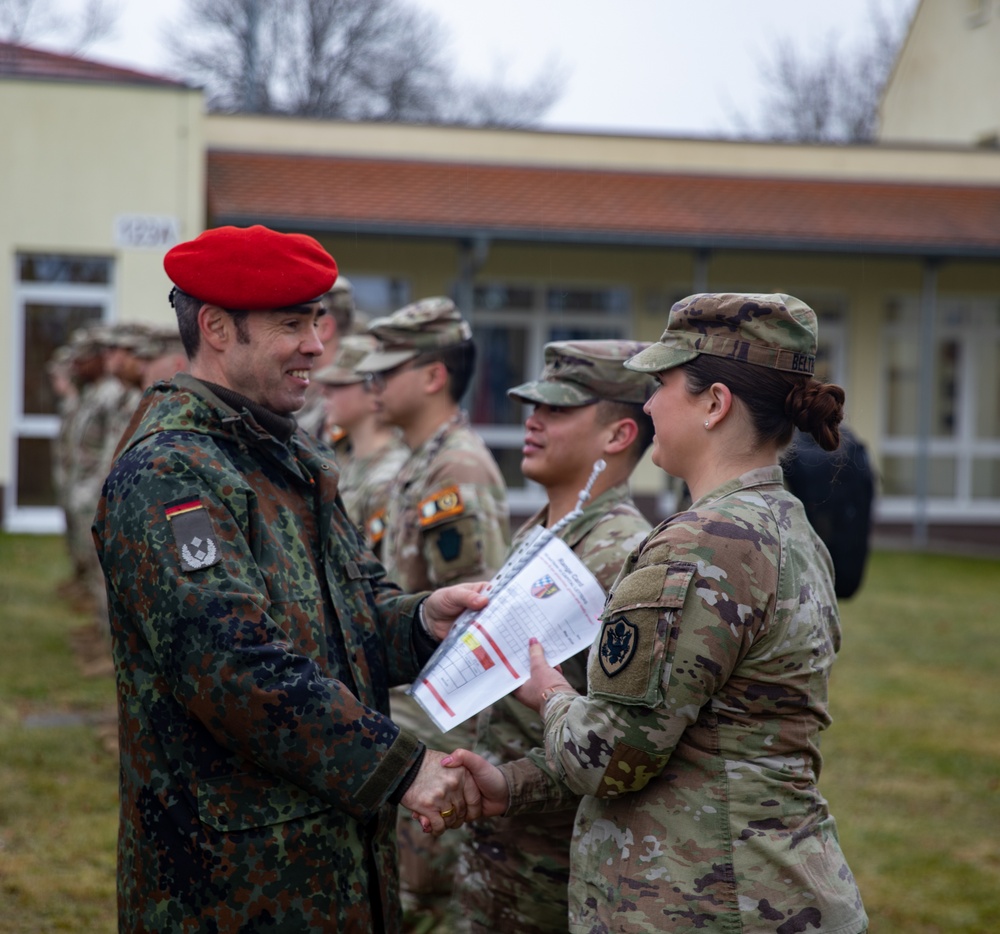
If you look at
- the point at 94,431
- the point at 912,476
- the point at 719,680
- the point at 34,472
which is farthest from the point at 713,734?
the point at 912,476

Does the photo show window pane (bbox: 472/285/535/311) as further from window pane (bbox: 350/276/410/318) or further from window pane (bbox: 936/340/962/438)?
window pane (bbox: 936/340/962/438)

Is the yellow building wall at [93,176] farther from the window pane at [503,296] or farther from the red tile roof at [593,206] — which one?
the window pane at [503,296]

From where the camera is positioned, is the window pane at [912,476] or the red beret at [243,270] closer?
the red beret at [243,270]

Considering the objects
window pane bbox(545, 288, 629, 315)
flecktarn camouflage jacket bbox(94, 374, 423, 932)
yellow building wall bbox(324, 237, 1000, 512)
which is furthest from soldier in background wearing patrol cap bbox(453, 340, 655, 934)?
window pane bbox(545, 288, 629, 315)

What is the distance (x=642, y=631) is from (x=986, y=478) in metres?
18.6

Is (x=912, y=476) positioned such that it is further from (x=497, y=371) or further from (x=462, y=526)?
(x=462, y=526)

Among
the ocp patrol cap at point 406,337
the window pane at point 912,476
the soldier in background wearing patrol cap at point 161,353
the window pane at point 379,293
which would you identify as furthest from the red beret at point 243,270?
the window pane at point 912,476

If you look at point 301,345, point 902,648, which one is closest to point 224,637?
point 301,345

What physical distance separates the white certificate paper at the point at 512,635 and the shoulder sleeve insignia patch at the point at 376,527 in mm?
1667

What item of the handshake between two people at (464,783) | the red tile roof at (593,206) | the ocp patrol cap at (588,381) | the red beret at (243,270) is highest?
the red tile roof at (593,206)

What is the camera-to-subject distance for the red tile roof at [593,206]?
15836 millimetres

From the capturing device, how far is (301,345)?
265cm

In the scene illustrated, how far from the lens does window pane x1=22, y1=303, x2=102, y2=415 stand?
52.2ft

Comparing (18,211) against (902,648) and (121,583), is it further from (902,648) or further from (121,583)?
(121,583)
